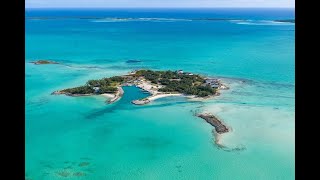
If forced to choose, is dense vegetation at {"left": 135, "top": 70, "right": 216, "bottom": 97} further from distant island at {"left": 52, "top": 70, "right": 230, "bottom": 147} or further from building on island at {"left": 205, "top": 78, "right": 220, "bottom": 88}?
building on island at {"left": 205, "top": 78, "right": 220, "bottom": 88}

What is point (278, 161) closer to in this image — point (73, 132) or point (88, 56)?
point (73, 132)

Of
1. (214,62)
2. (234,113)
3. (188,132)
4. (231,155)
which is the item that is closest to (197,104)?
(234,113)

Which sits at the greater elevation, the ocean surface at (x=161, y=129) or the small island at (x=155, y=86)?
the small island at (x=155, y=86)

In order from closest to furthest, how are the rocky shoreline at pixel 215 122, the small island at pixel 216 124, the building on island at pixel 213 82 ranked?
the small island at pixel 216 124 < the rocky shoreline at pixel 215 122 < the building on island at pixel 213 82

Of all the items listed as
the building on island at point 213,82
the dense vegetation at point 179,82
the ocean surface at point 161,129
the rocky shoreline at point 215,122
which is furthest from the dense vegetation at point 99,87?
the rocky shoreline at point 215,122

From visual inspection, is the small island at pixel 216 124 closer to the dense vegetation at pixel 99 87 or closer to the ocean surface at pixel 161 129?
the ocean surface at pixel 161 129

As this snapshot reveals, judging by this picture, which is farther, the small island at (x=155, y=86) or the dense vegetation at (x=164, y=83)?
the dense vegetation at (x=164, y=83)

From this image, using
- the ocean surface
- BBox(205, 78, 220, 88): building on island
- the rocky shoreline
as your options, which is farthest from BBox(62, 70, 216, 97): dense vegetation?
the rocky shoreline

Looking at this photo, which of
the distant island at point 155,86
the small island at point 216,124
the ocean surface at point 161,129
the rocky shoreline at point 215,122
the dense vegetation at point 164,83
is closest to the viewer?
the ocean surface at point 161,129

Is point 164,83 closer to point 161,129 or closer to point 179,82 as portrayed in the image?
point 179,82
